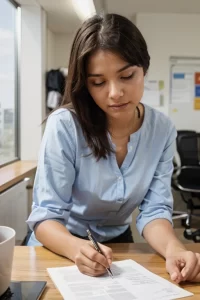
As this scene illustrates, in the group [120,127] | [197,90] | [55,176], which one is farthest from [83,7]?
[55,176]

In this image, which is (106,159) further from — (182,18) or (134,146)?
(182,18)

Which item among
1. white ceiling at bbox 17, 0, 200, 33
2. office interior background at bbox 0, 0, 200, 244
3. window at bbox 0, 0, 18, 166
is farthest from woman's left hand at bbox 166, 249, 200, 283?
white ceiling at bbox 17, 0, 200, 33

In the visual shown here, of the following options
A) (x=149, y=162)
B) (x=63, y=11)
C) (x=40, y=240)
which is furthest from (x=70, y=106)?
(x=63, y=11)

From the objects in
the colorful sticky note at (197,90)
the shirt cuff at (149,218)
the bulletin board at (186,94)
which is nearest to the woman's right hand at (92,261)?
the shirt cuff at (149,218)

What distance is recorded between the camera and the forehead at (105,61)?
2.94 ft

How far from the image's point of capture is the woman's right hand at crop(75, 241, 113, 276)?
2.44 feet

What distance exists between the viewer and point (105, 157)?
1.03 metres

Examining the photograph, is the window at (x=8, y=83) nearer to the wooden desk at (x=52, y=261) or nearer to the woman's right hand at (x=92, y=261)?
the wooden desk at (x=52, y=261)

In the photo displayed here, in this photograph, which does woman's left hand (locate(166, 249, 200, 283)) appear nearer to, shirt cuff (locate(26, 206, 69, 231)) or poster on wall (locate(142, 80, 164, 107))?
shirt cuff (locate(26, 206, 69, 231))

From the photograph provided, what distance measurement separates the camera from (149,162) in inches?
42.9

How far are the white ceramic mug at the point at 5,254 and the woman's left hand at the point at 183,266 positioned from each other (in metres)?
0.35

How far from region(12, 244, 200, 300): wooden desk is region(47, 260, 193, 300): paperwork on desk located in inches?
0.8

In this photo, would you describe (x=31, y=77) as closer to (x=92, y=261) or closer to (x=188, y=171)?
(x=188, y=171)

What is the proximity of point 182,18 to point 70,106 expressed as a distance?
3754 mm
